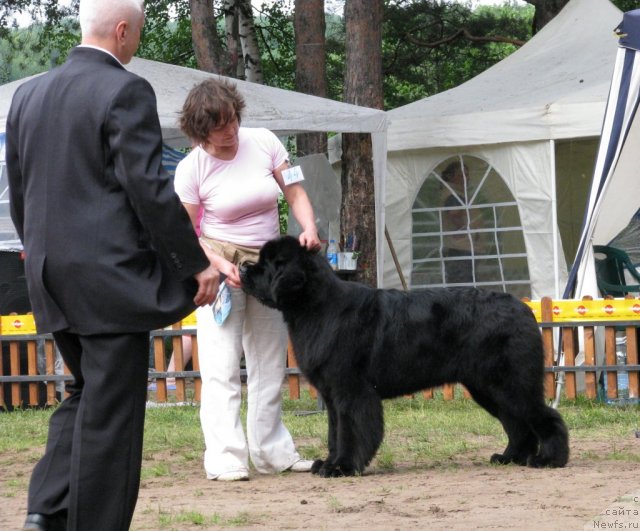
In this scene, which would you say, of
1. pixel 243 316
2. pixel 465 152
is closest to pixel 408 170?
pixel 465 152

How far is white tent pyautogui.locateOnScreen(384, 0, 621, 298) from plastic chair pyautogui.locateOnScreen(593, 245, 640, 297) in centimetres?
80

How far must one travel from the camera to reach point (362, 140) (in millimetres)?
11477

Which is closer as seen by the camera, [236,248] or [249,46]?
[236,248]

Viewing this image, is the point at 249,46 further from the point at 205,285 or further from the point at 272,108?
the point at 205,285

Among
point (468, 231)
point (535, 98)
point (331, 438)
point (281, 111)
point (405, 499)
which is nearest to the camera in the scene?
point (405, 499)

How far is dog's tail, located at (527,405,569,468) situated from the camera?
5203 mm

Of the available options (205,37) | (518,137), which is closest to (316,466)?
(518,137)

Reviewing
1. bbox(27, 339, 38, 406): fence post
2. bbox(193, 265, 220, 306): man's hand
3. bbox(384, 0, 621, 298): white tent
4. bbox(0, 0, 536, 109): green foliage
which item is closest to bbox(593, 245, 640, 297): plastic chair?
bbox(384, 0, 621, 298): white tent

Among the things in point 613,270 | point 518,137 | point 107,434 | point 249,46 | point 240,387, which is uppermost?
point 249,46

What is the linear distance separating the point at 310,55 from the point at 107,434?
1091 cm

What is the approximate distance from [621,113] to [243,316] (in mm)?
3532

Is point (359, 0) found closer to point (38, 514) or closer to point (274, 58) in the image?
point (38, 514)

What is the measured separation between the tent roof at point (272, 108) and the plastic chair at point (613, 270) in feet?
8.47

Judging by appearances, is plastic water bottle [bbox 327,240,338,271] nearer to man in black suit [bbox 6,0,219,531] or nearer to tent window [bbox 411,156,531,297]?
tent window [bbox 411,156,531,297]
